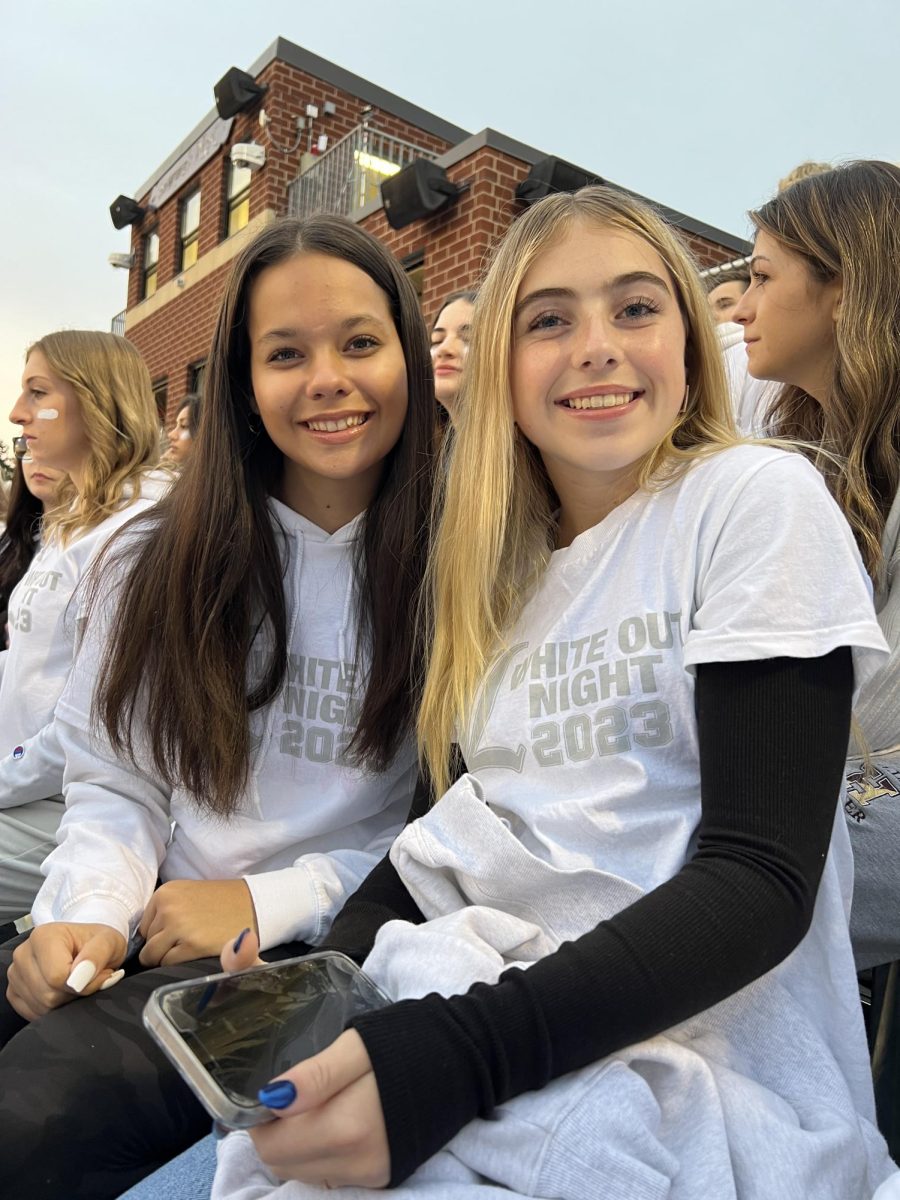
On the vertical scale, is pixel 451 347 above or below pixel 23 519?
above

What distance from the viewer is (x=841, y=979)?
1127 millimetres

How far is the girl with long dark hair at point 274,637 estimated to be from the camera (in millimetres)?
1777

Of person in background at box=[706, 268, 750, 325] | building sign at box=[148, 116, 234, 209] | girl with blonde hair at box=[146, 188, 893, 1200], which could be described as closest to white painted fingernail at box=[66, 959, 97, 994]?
girl with blonde hair at box=[146, 188, 893, 1200]

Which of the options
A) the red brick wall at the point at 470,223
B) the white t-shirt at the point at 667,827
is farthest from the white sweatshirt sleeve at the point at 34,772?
the red brick wall at the point at 470,223

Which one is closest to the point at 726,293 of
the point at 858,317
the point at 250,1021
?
the point at 858,317

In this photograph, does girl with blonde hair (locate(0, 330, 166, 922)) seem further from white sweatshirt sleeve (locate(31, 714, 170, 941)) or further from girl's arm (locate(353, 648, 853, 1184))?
girl's arm (locate(353, 648, 853, 1184))

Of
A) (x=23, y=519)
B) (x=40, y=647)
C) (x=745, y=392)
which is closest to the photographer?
(x=40, y=647)

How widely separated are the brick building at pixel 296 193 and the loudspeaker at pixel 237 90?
11cm

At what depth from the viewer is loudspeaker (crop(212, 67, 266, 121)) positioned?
10.7 meters

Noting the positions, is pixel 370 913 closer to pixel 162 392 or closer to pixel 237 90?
pixel 237 90

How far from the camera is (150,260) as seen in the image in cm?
1381

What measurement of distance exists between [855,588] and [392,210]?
6.92 metres

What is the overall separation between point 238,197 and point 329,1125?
1221 cm

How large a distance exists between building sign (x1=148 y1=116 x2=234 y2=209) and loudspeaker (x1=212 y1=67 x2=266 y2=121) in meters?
0.34
